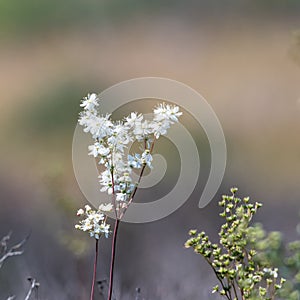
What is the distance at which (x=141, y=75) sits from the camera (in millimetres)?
3094

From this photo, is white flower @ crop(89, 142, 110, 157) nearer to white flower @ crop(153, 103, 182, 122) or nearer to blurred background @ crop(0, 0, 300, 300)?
white flower @ crop(153, 103, 182, 122)

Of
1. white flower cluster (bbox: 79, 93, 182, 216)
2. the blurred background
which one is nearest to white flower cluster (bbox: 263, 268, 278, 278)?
white flower cluster (bbox: 79, 93, 182, 216)

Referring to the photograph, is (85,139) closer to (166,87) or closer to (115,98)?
(115,98)

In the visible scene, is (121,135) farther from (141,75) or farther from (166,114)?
(141,75)

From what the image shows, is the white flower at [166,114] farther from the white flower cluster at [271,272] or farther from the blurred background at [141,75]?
the blurred background at [141,75]

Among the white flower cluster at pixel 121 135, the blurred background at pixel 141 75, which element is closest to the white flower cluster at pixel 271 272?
the white flower cluster at pixel 121 135

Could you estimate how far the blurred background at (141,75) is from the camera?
97.8 inches

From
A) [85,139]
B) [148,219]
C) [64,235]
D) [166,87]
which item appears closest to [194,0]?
[166,87]

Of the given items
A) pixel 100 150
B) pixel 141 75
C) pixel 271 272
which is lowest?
pixel 271 272

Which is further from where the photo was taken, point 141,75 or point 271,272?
point 141,75

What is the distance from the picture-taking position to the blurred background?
248 centimetres

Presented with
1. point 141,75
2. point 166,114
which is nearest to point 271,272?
point 166,114

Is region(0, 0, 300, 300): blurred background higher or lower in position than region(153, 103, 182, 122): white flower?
higher

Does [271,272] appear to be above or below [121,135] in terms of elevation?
below
